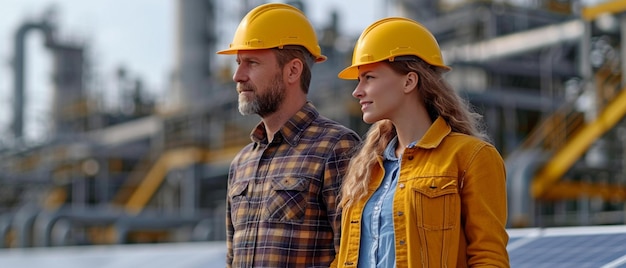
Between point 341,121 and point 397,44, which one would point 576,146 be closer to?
point 341,121

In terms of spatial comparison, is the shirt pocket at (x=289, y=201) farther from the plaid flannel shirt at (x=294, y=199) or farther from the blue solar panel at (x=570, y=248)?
the blue solar panel at (x=570, y=248)

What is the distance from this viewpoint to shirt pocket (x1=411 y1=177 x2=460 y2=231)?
7.84 ft

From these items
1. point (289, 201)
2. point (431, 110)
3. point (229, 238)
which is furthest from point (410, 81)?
point (229, 238)

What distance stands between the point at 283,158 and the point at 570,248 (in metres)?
1.37

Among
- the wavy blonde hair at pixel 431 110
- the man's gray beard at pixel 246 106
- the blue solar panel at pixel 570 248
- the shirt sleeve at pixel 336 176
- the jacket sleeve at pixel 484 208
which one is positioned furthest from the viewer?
the blue solar panel at pixel 570 248

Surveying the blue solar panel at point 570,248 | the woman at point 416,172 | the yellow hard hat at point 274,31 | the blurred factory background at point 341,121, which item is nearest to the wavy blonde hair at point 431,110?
the woman at point 416,172

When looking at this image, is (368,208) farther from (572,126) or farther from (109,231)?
(109,231)

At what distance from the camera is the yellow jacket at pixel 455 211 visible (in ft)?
7.79

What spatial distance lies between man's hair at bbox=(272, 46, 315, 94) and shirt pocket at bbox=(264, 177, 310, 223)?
37cm

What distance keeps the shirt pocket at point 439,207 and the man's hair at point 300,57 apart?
97 cm

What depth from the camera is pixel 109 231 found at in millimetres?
21344

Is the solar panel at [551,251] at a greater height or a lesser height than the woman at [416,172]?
lesser

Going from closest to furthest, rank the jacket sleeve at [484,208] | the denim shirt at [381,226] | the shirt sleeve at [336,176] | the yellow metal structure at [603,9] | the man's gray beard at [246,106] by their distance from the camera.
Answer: the jacket sleeve at [484,208] < the denim shirt at [381,226] < the shirt sleeve at [336,176] < the man's gray beard at [246,106] < the yellow metal structure at [603,9]

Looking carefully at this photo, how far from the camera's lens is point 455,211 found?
2.40 meters
